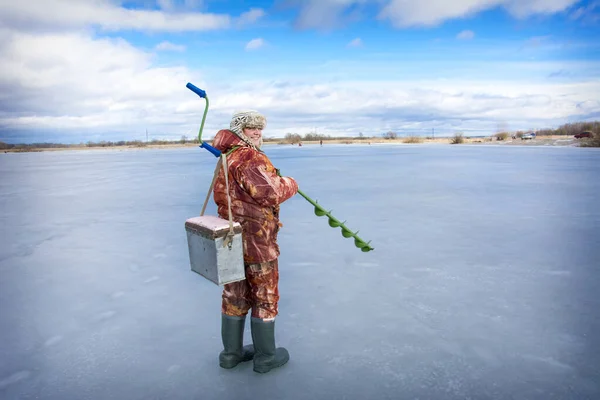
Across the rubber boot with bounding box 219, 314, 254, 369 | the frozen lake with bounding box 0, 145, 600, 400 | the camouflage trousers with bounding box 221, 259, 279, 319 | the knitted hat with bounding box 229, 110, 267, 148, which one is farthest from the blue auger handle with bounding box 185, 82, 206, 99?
the frozen lake with bounding box 0, 145, 600, 400

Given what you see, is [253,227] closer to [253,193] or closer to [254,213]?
[254,213]

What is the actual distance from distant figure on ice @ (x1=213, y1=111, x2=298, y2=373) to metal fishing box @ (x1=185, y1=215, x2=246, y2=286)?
0.41 feet

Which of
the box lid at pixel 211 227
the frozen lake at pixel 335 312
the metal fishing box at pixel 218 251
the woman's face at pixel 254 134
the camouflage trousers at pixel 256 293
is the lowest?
the frozen lake at pixel 335 312

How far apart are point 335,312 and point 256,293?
2.79 feet

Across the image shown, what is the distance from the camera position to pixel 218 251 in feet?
6.17

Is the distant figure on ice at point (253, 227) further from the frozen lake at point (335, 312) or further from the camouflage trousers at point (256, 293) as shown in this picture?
the frozen lake at point (335, 312)

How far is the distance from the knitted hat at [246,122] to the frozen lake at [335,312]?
3.84 ft

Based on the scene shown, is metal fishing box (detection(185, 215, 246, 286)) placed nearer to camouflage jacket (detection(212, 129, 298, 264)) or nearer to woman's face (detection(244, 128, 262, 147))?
camouflage jacket (detection(212, 129, 298, 264))

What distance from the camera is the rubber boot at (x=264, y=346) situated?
2162mm

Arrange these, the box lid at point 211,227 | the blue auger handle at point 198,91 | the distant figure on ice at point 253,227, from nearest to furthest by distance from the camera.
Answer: the box lid at point 211,227, the distant figure on ice at point 253,227, the blue auger handle at point 198,91

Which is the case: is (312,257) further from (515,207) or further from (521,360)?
(515,207)

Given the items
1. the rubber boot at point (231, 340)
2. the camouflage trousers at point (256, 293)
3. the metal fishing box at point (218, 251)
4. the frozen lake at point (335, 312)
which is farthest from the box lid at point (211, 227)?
the frozen lake at point (335, 312)

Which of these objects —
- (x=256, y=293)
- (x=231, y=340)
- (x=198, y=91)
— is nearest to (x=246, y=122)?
(x=198, y=91)

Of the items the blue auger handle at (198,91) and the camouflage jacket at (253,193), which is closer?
the camouflage jacket at (253,193)
